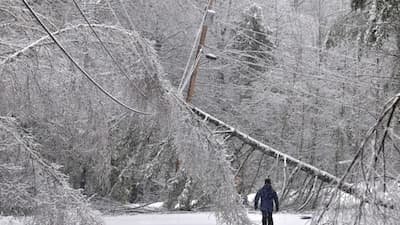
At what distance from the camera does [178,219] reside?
38.8 ft

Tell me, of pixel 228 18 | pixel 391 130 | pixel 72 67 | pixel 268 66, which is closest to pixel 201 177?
pixel 72 67

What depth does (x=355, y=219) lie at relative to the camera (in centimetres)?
270

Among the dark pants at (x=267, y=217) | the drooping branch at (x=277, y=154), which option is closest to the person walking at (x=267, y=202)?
the dark pants at (x=267, y=217)

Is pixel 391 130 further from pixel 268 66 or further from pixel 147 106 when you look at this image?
pixel 268 66

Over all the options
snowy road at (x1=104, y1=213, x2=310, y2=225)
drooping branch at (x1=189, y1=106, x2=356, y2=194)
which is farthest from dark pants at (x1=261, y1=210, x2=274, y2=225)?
drooping branch at (x1=189, y1=106, x2=356, y2=194)

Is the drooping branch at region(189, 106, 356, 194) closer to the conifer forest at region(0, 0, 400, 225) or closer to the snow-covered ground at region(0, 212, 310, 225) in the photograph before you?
the conifer forest at region(0, 0, 400, 225)

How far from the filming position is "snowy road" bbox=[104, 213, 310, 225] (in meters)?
11.5

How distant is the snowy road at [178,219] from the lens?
1149 cm

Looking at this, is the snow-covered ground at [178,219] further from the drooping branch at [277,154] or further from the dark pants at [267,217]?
the drooping branch at [277,154]

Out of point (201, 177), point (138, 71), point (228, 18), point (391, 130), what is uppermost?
point (228, 18)

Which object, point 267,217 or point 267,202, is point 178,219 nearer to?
point 267,217

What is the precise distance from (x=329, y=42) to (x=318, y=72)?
1112cm

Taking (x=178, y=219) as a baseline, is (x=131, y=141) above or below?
above

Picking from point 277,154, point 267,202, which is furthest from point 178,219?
point 277,154
